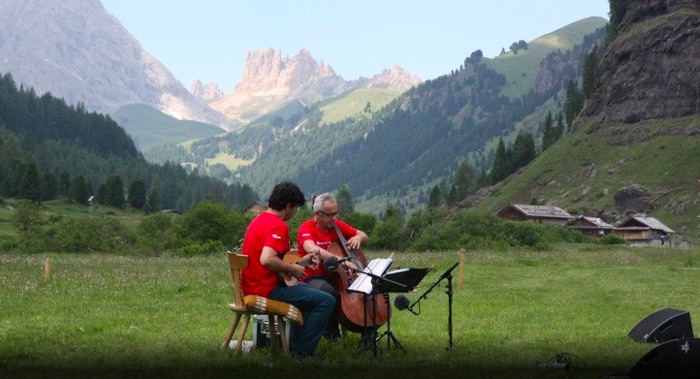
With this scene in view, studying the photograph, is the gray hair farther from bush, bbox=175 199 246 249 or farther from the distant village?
the distant village

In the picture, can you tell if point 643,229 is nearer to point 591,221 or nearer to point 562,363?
point 591,221

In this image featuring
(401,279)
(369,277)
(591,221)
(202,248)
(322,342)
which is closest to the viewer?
(401,279)

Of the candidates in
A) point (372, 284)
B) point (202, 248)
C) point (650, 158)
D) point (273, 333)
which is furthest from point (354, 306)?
point (650, 158)

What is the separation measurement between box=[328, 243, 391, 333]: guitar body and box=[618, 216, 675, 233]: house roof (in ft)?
455

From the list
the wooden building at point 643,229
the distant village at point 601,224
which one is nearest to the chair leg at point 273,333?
the distant village at point 601,224

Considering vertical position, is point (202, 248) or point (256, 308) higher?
point (256, 308)

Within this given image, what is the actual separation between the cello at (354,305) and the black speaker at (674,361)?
4.92 m

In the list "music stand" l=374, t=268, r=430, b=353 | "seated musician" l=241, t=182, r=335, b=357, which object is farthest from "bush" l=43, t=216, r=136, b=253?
"music stand" l=374, t=268, r=430, b=353

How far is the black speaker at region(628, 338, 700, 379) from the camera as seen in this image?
1249 centimetres

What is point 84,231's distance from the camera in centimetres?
10188

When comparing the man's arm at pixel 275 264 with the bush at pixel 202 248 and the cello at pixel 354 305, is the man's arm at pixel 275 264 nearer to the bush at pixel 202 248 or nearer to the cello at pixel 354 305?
the cello at pixel 354 305

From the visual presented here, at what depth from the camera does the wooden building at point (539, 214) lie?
164 metres

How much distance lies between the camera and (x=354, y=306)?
16062 mm

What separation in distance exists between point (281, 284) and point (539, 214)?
504 ft
